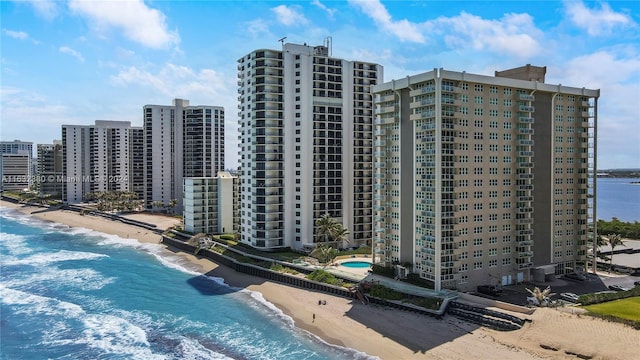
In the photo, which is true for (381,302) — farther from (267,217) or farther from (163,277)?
(163,277)

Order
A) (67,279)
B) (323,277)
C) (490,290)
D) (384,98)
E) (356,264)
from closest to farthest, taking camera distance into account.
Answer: (490,290) → (384,98) → (323,277) → (356,264) → (67,279)

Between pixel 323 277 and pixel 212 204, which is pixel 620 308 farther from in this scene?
pixel 212 204

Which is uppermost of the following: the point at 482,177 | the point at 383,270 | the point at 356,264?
the point at 482,177

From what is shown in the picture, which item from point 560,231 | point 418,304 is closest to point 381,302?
point 418,304

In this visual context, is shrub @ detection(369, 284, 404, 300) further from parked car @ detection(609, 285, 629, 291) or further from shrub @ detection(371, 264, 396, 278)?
parked car @ detection(609, 285, 629, 291)

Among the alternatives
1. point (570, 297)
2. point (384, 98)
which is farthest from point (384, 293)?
point (384, 98)

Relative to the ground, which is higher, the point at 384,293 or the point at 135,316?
the point at 384,293
